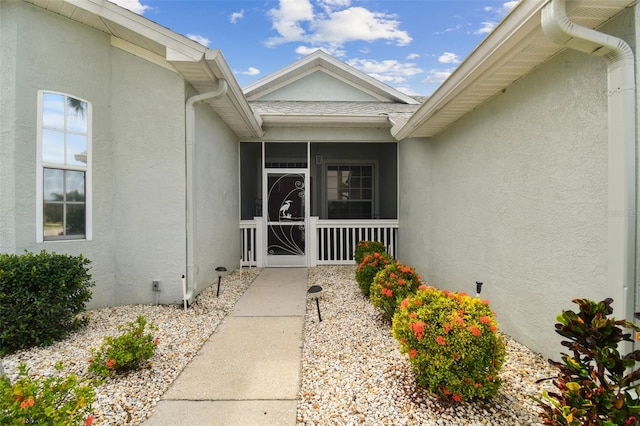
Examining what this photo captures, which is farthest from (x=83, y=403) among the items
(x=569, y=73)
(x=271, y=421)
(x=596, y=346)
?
(x=569, y=73)

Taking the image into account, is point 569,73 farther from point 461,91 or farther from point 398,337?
point 398,337

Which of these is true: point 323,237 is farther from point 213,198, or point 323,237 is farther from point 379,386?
point 379,386

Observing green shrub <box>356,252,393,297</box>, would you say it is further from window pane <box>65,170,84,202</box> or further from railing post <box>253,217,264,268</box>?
window pane <box>65,170,84,202</box>

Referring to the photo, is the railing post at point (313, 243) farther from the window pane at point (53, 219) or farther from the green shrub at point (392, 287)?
the window pane at point (53, 219)

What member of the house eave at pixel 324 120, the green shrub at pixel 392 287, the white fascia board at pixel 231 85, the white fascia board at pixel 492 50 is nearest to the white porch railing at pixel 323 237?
the house eave at pixel 324 120

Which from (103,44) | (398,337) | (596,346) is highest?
(103,44)

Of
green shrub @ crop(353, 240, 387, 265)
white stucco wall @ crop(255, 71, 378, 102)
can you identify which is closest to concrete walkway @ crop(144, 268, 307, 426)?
green shrub @ crop(353, 240, 387, 265)

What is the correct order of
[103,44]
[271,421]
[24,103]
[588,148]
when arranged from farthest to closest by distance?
[103,44] → [24,103] → [588,148] → [271,421]

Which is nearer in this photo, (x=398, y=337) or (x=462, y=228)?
(x=398, y=337)

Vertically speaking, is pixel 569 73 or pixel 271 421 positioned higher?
pixel 569 73

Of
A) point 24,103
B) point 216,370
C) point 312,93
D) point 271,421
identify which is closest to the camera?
point 271,421

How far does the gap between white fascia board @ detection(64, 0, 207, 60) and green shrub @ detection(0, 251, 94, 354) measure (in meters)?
2.93

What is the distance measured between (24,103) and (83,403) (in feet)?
12.7

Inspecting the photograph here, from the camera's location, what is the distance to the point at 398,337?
255 centimetres
